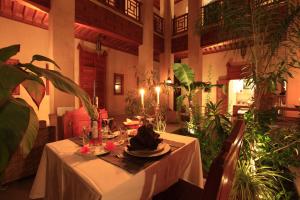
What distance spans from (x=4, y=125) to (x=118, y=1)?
265 inches

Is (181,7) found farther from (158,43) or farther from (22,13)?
(22,13)

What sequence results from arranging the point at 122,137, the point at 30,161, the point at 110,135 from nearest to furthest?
the point at 122,137 < the point at 110,135 < the point at 30,161

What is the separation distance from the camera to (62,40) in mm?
3738

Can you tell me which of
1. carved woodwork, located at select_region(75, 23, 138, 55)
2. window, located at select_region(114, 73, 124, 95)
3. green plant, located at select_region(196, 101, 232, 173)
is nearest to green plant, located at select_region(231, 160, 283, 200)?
green plant, located at select_region(196, 101, 232, 173)

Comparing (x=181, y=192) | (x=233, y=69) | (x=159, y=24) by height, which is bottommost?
(x=181, y=192)

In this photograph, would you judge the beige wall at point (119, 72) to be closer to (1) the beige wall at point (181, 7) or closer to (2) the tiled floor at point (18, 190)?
(1) the beige wall at point (181, 7)

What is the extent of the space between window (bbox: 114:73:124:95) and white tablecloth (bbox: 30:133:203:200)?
6.44 m

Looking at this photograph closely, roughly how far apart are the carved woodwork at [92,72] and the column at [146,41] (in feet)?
6.57

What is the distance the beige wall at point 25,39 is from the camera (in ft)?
15.1

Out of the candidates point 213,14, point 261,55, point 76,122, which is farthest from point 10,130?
point 213,14

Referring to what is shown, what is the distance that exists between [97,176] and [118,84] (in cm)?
731

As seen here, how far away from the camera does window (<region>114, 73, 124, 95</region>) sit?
804 centimetres

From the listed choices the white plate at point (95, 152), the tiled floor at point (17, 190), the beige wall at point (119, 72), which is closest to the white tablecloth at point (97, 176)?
the white plate at point (95, 152)

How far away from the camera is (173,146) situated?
1.62 metres
